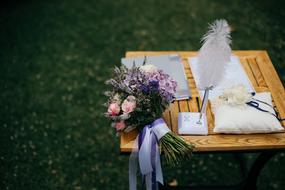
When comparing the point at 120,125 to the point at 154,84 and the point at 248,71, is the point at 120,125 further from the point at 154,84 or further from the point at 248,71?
the point at 248,71

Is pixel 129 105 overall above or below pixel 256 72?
below

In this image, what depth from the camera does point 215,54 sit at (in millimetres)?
2148

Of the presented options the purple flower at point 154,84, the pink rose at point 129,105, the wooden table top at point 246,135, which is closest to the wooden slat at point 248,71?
the wooden table top at point 246,135

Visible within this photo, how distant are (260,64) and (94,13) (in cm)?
295

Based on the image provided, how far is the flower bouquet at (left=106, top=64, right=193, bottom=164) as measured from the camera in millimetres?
2199

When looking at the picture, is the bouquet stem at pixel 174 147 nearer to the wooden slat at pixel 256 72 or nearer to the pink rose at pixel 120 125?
the pink rose at pixel 120 125

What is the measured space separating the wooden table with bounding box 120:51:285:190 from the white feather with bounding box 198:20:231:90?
15.1 inches

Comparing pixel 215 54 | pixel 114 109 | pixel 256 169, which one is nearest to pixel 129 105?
pixel 114 109

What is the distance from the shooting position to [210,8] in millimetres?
5262

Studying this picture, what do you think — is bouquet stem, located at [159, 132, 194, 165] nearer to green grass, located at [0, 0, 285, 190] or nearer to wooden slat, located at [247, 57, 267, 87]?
wooden slat, located at [247, 57, 267, 87]

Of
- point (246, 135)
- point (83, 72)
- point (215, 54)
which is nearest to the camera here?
point (215, 54)

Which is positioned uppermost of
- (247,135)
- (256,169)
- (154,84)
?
(154,84)

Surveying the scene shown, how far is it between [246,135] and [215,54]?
23.3 inches

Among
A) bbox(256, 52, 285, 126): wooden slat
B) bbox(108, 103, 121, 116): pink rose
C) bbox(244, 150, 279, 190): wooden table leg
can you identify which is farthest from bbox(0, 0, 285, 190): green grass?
bbox(108, 103, 121, 116): pink rose
